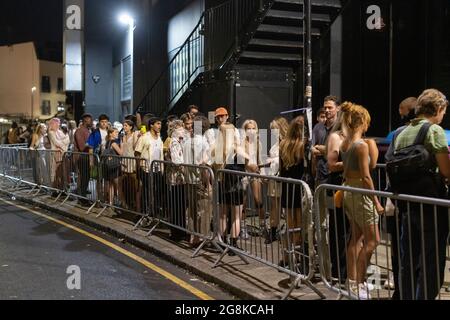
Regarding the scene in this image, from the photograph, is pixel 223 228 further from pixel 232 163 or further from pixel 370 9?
pixel 370 9

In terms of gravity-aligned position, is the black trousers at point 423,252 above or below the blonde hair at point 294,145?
below

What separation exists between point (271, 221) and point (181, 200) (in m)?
1.67

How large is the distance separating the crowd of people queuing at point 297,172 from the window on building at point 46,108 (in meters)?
62.4

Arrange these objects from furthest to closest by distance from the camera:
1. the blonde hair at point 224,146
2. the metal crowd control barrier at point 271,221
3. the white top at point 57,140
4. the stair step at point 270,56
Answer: the white top at point 57,140
the stair step at point 270,56
the blonde hair at point 224,146
the metal crowd control barrier at point 271,221

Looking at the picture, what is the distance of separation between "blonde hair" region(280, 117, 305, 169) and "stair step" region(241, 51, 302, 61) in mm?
4686

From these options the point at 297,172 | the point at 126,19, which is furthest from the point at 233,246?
the point at 126,19

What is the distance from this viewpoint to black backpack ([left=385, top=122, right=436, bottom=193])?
14.1 feet

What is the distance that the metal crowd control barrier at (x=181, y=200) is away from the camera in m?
6.93

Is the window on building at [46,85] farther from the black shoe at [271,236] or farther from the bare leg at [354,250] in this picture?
the bare leg at [354,250]

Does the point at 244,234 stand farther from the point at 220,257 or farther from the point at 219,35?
the point at 219,35

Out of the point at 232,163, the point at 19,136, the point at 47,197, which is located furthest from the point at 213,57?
the point at 19,136

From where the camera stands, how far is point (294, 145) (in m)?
6.31

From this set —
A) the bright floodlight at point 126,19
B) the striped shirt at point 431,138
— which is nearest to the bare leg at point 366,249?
the striped shirt at point 431,138
